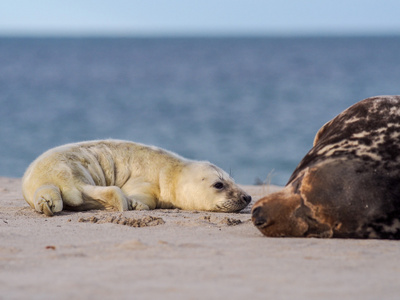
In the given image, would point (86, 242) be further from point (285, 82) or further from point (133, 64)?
point (133, 64)

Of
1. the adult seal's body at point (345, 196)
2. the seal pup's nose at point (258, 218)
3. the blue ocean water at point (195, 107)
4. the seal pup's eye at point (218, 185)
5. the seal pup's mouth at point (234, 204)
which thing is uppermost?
the adult seal's body at point (345, 196)

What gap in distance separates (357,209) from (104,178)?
3160 millimetres

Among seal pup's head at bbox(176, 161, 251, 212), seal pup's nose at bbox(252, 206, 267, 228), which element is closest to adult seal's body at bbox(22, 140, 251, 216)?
seal pup's head at bbox(176, 161, 251, 212)

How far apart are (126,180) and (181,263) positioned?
11.6ft

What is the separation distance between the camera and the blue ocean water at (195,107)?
20.9 meters

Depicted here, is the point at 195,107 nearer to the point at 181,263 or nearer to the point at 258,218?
the point at 258,218

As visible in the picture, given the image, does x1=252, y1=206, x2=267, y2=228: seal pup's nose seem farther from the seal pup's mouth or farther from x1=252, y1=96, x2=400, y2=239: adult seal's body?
the seal pup's mouth

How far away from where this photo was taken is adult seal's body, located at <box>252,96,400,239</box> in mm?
4371

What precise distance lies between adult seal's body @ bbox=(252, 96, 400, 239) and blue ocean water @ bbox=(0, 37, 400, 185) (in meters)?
2.81

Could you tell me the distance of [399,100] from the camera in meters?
5.04

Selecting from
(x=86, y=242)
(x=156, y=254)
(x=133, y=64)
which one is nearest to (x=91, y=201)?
(x=86, y=242)

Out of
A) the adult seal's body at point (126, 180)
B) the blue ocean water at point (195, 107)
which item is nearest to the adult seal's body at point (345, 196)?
the adult seal's body at point (126, 180)

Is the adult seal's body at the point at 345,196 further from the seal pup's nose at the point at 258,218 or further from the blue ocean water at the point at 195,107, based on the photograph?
the blue ocean water at the point at 195,107

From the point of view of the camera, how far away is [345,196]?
4.38 metres
